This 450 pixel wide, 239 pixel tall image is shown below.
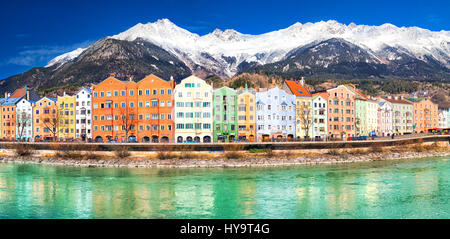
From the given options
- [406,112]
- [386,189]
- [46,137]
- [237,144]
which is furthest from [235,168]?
[406,112]

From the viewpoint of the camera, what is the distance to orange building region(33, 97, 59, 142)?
317ft

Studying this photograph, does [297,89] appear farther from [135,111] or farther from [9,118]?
[9,118]

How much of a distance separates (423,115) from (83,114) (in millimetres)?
100014

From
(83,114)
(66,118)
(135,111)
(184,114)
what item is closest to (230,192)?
(184,114)

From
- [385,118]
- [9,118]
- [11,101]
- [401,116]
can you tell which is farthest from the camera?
[401,116]

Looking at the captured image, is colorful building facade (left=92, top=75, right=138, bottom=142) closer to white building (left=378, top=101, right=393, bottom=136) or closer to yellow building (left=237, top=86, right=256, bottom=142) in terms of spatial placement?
yellow building (left=237, top=86, right=256, bottom=142)

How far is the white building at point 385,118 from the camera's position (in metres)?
113

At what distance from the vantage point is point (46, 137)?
98.2 meters

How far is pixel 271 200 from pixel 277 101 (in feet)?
174

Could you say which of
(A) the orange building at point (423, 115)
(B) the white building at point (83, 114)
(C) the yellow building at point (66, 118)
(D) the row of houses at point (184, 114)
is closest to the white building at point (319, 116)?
(D) the row of houses at point (184, 114)

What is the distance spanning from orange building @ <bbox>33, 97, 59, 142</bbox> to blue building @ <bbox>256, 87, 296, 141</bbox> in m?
45.6

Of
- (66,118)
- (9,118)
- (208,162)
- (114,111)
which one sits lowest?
(208,162)

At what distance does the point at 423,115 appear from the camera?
131m
